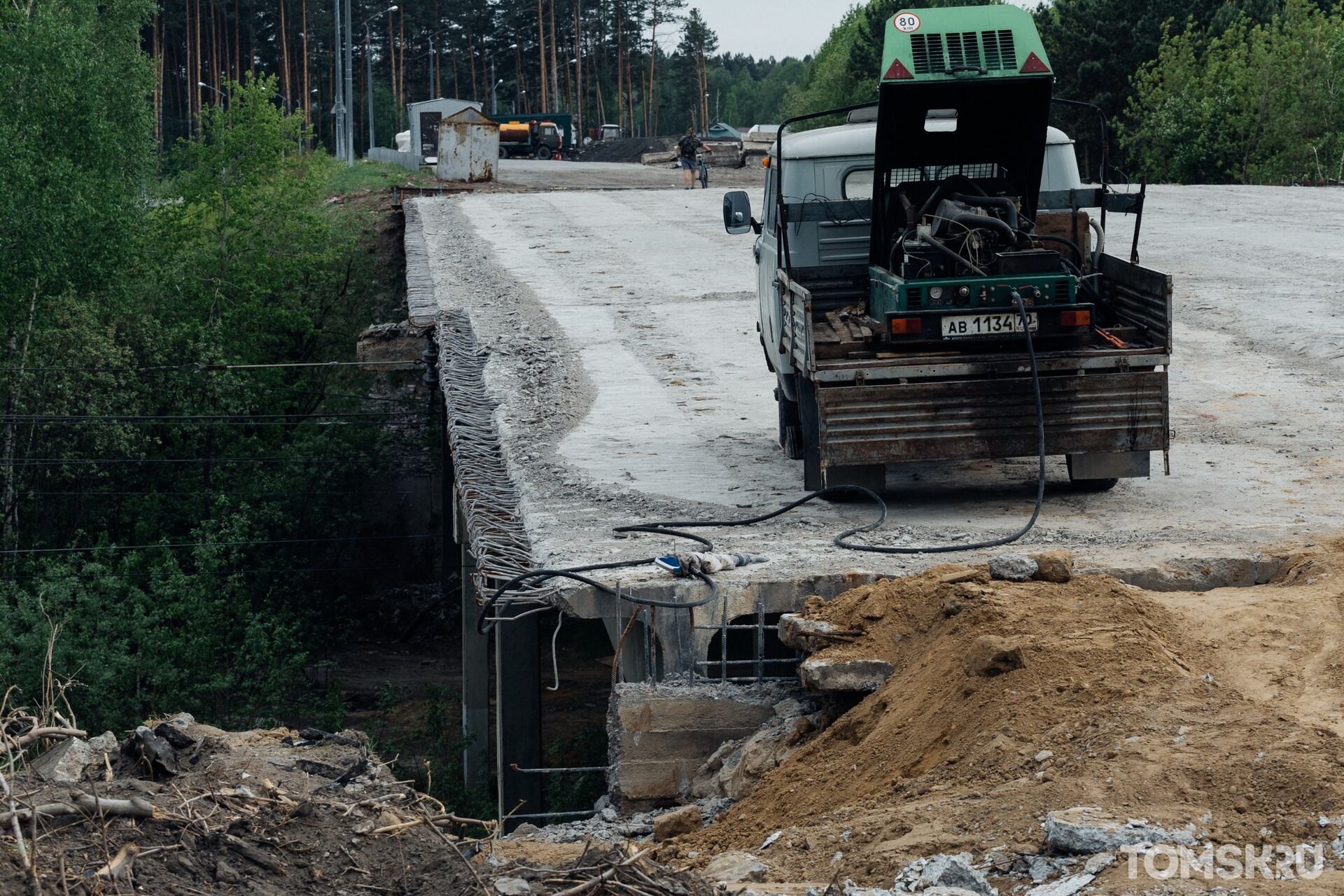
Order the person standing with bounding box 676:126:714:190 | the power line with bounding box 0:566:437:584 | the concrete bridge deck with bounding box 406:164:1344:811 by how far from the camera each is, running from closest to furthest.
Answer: the concrete bridge deck with bounding box 406:164:1344:811, the power line with bounding box 0:566:437:584, the person standing with bounding box 676:126:714:190

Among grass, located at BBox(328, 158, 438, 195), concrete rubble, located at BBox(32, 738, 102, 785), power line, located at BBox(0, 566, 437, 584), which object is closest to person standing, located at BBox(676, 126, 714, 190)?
grass, located at BBox(328, 158, 438, 195)

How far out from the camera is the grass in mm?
37031

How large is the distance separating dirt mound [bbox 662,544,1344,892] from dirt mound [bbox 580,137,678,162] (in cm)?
5539

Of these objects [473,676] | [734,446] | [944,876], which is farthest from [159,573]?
[944,876]

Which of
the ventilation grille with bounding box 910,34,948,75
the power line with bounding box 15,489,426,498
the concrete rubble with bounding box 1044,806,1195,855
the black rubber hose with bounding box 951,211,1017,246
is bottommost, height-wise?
the power line with bounding box 15,489,426,498

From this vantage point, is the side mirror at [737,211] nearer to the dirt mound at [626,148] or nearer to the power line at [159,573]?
the power line at [159,573]

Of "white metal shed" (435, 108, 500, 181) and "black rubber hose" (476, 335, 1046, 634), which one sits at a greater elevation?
"white metal shed" (435, 108, 500, 181)

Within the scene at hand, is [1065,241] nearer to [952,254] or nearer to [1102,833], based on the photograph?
[952,254]

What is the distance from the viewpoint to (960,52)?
29.4ft

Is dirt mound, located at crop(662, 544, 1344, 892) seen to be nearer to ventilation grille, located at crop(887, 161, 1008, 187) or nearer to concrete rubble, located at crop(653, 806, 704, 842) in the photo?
concrete rubble, located at crop(653, 806, 704, 842)

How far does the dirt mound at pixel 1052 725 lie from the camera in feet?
16.5

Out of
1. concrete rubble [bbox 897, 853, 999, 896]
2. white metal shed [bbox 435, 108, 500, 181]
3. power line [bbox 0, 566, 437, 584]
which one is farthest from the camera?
white metal shed [bbox 435, 108, 500, 181]

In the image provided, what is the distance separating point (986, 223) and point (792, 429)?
2.32 metres

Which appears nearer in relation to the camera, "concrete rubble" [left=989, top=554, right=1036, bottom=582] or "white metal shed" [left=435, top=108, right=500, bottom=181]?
"concrete rubble" [left=989, top=554, right=1036, bottom=582]
